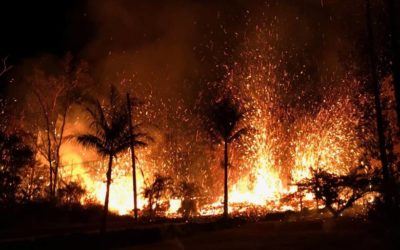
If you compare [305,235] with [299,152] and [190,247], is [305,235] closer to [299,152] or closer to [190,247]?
[190,247]

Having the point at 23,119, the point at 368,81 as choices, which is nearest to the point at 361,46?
the point at 368,81

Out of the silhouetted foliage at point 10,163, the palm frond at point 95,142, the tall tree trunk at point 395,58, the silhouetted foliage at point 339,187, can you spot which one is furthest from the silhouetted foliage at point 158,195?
the tall tree trunk at point 395,58

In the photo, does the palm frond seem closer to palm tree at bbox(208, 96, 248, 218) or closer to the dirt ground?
the dirt ground

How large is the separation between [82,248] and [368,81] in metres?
11.2

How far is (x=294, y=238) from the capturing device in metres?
14.1

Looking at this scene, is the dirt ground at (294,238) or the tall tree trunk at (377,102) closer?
the dirt ground at (294,238)

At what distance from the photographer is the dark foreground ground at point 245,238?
12398 mm

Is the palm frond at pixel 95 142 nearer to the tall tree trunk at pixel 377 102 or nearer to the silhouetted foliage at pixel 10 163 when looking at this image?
the tall tree trunk at pixel 377 102

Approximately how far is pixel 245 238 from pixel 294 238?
1528 mm

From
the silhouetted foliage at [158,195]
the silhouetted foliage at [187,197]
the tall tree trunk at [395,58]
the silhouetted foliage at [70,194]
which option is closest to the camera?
the tall tree trunk at [395,58]

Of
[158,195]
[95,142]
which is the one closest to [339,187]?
[95,142]

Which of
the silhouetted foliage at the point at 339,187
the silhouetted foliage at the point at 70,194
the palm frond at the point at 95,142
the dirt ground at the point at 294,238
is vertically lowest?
the dirt ground at the point at 294,238

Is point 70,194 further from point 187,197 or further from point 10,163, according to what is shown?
point 187,197

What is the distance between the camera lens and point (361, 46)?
18.0m
